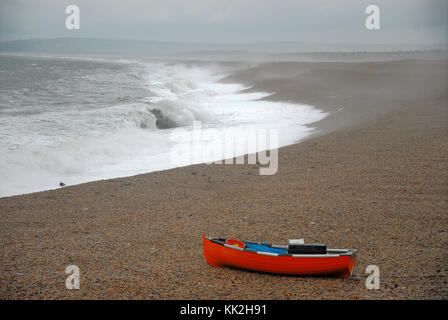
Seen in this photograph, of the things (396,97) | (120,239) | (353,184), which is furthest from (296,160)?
(396,97)

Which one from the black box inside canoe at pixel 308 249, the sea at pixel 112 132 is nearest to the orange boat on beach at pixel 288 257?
the black box inside canoe at pixel 308 249

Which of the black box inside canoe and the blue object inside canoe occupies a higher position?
the black box inside canoe

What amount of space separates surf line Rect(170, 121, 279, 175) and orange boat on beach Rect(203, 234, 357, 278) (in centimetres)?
478

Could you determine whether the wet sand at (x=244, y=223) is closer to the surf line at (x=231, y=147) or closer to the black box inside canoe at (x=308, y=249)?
the black box inside canoe at (x=308, y=249)

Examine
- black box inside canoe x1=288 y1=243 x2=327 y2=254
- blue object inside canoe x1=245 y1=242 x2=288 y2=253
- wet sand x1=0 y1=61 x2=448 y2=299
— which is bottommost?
wet sand x1=0 y1=61 x2=448 y2=299

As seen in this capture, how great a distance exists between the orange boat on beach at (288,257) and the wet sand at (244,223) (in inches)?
5.1

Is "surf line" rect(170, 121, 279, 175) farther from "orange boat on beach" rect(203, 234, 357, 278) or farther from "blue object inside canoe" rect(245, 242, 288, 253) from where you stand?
"orange boat on beach" rect(203, 234, 357, 278)

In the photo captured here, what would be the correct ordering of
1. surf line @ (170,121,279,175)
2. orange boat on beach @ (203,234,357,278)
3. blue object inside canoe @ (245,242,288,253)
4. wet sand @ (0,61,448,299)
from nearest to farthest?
orange boat on beach @ (203,234,357,278)
wet sand @ (0,61,448,299)
blue object inside canoe @ (245,242,288,253)
surf line @ (170,121,279,175)

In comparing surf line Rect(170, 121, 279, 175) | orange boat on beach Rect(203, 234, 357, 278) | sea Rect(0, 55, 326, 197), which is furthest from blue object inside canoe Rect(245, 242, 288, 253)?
sea Rect(0, 55, 326, 197)

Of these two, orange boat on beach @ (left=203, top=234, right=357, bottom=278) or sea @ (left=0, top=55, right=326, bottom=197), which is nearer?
orange boat on beach @ (left=203, top=234, right=357, bottom=278)

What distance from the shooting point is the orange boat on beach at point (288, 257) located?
14.2ft

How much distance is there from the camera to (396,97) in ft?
71.0

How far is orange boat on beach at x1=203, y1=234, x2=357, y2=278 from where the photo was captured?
170 inches

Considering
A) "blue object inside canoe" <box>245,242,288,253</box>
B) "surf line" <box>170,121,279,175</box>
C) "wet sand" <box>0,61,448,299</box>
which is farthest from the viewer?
"surf line" <box>170,121,279,175</box>
